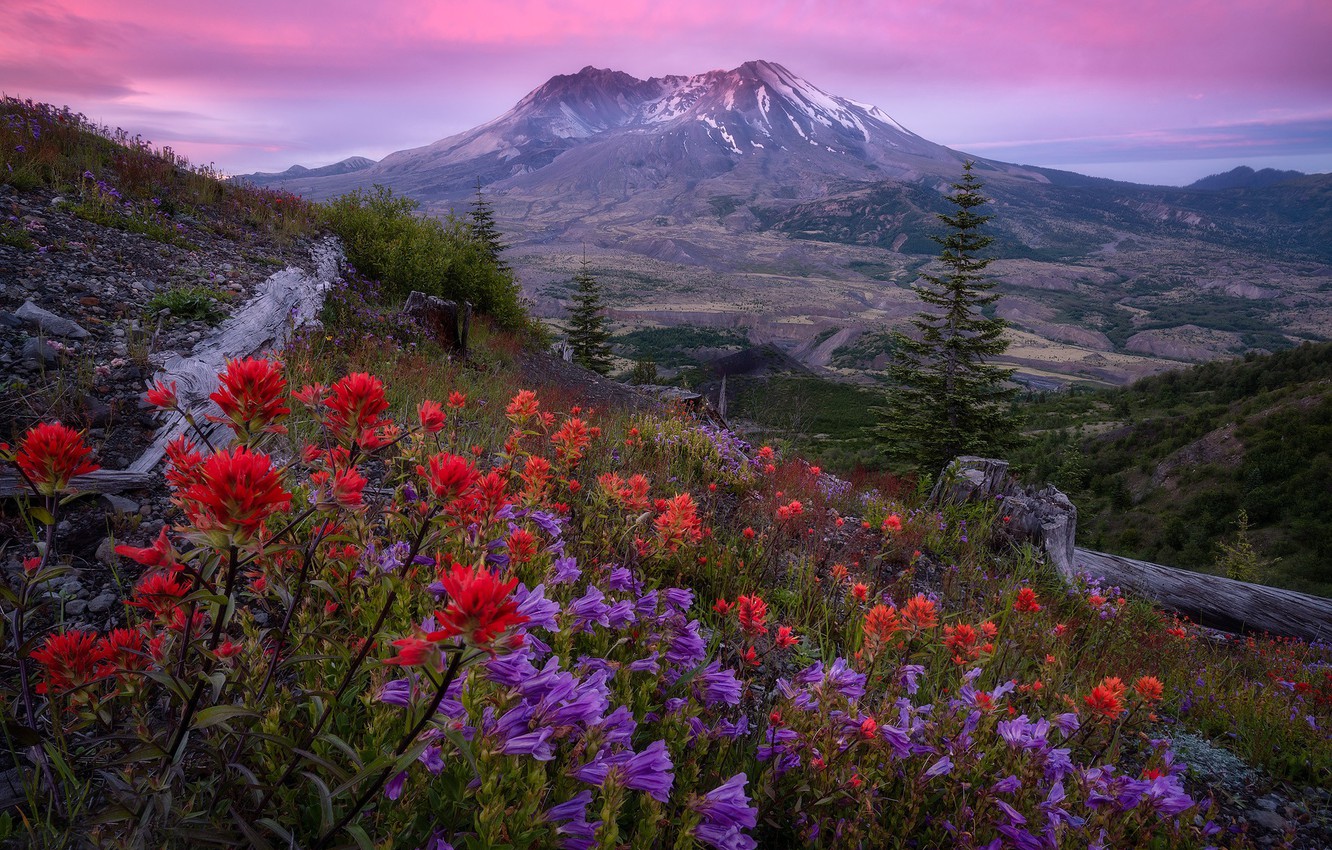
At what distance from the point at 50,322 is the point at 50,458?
4.89 meters

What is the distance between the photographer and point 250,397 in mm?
1097

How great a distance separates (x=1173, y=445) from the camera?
107ft

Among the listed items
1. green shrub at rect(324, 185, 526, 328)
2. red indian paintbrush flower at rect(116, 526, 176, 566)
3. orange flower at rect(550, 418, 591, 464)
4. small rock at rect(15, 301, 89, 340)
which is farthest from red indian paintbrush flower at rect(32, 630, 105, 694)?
green shrub at rect(324, 185, 526, 328)

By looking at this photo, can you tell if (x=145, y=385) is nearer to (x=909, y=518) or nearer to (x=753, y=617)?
(x=753, y=617)

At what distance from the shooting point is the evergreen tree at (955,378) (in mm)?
19219

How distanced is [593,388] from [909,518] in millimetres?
8871

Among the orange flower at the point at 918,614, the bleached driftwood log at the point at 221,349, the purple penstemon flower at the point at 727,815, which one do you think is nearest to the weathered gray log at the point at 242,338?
the bleached driftwood log at the point at 221,349

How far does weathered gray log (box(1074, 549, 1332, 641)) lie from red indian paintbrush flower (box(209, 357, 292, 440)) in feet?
26.4

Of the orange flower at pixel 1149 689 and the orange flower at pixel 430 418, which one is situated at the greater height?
the orange flower at pixel 430 418

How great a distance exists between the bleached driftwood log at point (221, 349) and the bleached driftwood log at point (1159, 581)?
7047 mm

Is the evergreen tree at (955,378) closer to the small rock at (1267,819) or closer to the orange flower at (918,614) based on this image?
the small rock at (1267,819)

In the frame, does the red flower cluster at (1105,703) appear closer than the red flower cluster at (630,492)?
Yes

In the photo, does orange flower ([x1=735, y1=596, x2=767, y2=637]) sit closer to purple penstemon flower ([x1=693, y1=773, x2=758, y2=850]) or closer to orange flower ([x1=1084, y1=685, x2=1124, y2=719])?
purple penstemon flower ([x1=693, y1=773, x2=758, y2=850])

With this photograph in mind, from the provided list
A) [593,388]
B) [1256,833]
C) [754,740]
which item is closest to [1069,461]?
[593,388]
